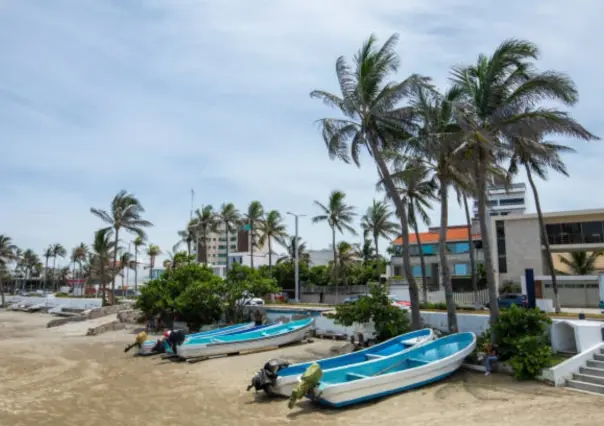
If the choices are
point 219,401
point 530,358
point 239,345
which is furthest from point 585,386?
point 239,345

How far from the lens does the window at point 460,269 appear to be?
1802 inches

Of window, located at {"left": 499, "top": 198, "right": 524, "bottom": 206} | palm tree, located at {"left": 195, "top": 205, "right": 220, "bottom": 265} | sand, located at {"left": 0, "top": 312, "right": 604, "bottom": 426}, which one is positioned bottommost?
sand, located at {"left": 0, "top": 312, "right": 604, "bottom": 426}

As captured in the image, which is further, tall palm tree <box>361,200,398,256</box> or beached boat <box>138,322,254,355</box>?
tall palm tree <box>361,200,398,256</box>

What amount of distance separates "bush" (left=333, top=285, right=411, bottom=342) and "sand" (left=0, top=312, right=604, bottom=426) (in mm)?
2263

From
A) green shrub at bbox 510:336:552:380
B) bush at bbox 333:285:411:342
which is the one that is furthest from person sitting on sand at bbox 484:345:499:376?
bush at bbox 333:285:411:342

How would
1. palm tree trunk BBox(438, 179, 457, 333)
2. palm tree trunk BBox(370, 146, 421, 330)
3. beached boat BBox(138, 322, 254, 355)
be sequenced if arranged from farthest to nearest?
beached boat BBox(138, 322, 254, 355) → palm tree trunk BBox(370, 146, 421, 330) → palm tree trunk BBox(438, 179, 457, 333)

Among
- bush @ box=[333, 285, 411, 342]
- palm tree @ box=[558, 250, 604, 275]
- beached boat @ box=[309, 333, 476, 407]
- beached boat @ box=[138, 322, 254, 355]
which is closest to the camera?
beached boat @ box=[309, 333, 476, 407]

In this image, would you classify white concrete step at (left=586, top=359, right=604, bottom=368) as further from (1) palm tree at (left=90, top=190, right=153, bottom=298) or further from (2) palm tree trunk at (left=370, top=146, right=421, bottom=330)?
(1) palm tree at (left=90, top=190, right=153, bottom=298)

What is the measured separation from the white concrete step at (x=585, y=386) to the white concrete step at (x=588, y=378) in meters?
0.15

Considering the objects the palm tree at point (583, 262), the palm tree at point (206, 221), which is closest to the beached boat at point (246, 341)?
the palm tree at point (583, 262)

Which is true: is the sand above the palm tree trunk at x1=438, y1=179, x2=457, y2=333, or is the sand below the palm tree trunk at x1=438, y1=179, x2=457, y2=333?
below

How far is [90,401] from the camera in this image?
42.2ft

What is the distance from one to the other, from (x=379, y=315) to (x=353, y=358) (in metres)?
3.63

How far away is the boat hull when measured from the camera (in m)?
19.3
